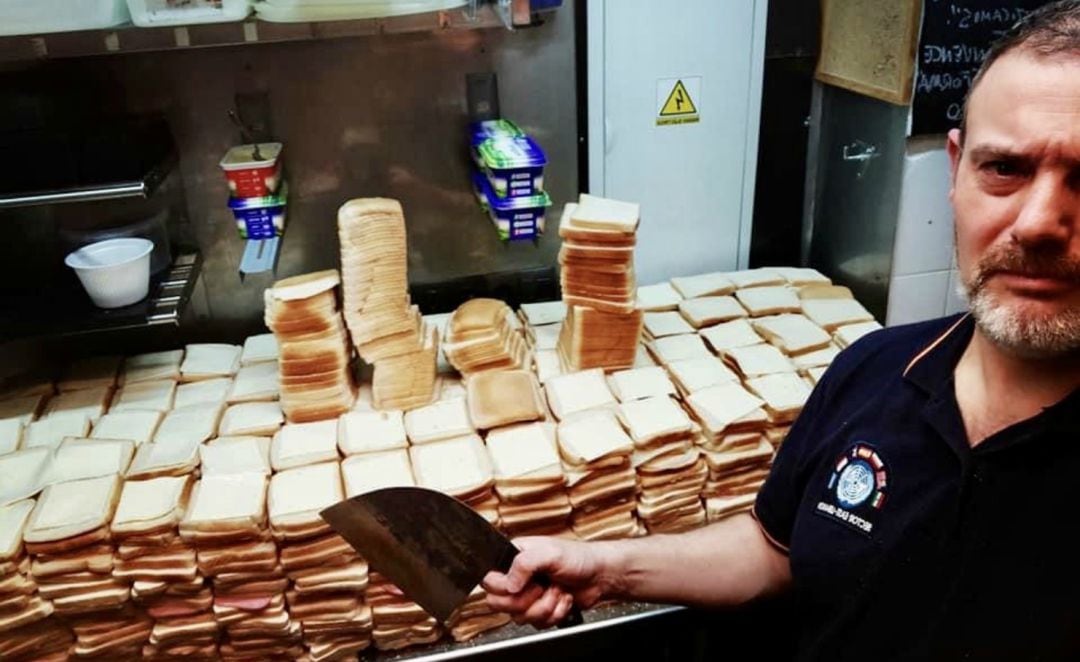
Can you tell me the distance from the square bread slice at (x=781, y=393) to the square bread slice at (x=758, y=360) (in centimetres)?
3

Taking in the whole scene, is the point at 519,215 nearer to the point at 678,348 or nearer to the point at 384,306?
the point at 384,306

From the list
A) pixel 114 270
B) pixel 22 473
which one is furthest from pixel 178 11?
pixel 22 473

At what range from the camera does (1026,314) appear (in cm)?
126

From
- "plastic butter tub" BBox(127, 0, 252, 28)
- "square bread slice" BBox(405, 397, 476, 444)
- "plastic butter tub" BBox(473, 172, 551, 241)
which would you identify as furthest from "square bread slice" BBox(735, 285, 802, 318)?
"plastic butter tub" BBox(127, 0, 252, 28)

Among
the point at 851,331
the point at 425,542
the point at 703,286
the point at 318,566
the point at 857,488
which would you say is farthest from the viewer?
the point at 703,286

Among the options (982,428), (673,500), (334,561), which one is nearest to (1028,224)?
(982,428)

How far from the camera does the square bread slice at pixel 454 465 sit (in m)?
2.08

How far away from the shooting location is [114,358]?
266 centimetres

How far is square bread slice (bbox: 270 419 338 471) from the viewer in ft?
7.18

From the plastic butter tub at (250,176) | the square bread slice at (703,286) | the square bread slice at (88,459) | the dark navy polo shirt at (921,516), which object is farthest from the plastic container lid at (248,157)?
the dark navy polo shirt at (921,516)

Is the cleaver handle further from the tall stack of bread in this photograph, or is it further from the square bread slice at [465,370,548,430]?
the tall stack of bread

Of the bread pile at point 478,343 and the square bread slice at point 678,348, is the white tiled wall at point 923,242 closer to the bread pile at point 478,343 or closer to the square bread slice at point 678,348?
the square bread slice at point 678,348

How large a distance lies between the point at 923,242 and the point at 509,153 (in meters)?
1.37

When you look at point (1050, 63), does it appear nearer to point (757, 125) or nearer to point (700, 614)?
point (700, 614)
